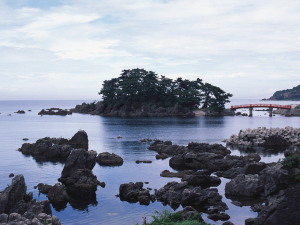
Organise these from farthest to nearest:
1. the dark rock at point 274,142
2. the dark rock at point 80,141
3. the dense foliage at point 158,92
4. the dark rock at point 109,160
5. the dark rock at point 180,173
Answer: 1. the dense foliage at point 158,92
2. the dark rock at point 274,142
3. the dark rock at point 80,141
4. the dark rock at point 109,160
5. the dark rock at point 180,173

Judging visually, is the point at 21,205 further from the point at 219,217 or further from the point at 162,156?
the point at 162,156

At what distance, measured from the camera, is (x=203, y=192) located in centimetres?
4322

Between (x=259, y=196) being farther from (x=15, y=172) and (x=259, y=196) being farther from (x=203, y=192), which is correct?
(x=15, y=172)

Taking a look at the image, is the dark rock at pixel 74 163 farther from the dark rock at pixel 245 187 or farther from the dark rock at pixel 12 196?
the dark rock at pixel 245 187

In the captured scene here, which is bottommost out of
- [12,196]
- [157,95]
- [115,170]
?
[115,170]

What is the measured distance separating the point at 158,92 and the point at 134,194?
147692 millimetres

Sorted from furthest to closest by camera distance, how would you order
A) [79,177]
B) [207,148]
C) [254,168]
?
1. [207,148]
2. [254,168]
3. [79,177]

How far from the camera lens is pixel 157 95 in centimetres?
19200

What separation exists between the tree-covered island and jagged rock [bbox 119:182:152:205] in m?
138

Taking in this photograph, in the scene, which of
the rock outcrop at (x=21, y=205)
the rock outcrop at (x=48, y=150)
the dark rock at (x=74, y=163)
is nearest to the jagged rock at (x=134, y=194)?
the rock outcrop at (x=21, y=205)

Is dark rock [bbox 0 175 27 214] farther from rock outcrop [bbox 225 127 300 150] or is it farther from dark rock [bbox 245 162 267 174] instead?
rock outcrop [bbox 225 127 300 150]

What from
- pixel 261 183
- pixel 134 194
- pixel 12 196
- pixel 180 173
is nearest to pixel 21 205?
pixel 12 196

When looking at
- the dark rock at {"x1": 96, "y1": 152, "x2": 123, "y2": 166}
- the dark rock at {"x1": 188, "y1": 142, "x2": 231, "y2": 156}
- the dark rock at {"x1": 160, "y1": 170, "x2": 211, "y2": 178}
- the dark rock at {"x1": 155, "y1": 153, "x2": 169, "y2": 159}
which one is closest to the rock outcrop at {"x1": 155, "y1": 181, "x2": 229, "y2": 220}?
the dark rock at {"x1": 160, "y1": 170, "x2": 211, "y2": 178}

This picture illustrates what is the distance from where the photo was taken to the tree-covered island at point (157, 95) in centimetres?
18562
